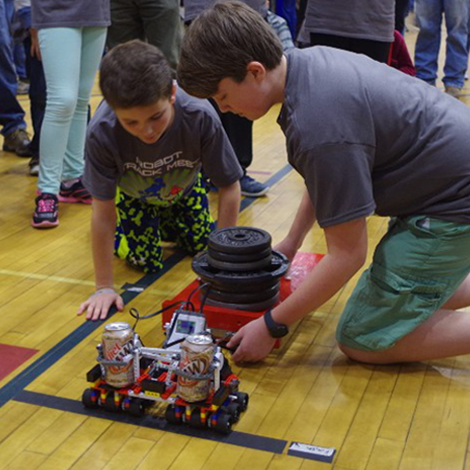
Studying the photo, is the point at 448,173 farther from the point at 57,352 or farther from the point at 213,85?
the point at 57,352

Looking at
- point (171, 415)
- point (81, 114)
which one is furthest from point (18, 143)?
point (171, 415)

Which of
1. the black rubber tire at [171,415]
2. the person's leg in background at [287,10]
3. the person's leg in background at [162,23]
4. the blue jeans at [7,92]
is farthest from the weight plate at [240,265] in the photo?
the person's leg in background at [287,10]

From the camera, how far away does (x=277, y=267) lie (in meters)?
2.37

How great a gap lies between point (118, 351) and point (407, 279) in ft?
2.57

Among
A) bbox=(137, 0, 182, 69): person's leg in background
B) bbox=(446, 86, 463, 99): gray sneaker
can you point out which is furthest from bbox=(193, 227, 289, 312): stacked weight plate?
bbox=(446, 86, 463, 99): gray sneaker

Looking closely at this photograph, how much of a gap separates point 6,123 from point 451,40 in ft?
11.6

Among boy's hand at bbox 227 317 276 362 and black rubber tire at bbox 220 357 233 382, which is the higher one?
black rubber tire at bbox 220 357 233 382

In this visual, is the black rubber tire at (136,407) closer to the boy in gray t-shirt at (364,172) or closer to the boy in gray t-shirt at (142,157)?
the boy in gray t-shirt at (364,172)

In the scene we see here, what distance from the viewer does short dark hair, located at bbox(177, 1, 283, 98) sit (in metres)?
1.79

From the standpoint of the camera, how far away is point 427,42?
20.2ft

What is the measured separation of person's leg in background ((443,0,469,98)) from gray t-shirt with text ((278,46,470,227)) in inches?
166

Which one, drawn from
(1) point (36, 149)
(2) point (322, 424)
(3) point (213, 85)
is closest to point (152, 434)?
(2) point (322, 424)

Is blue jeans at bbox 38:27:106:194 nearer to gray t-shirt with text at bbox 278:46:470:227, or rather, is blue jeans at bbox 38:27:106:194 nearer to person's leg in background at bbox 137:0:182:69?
person's leg in background at bbox 137:0:182:69

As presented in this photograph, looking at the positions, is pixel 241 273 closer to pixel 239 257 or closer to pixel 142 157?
pixel 239 257
